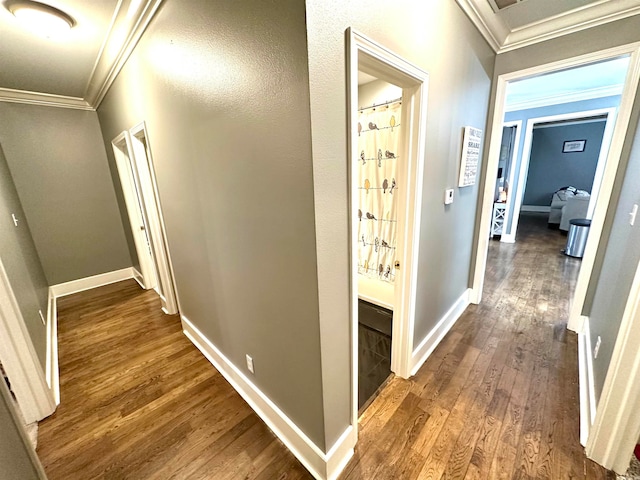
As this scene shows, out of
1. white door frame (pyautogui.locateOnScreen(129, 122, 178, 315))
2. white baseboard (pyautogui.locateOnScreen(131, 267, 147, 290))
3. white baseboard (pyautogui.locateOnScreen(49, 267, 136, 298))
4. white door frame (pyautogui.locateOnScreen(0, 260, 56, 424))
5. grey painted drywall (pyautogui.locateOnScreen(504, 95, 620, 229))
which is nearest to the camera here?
white door frame (pyautogui.locateOnScreen(0, 260, 56, 424))

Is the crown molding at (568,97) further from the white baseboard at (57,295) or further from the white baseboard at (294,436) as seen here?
the white baseboard at (57,295)

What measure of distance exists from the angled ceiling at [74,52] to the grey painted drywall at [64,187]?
283 mm

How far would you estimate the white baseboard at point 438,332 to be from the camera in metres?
1.95

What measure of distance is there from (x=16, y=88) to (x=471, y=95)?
15.2ft

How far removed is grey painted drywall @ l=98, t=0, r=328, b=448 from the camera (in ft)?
3.12

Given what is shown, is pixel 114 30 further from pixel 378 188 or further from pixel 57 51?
pixel 378 188

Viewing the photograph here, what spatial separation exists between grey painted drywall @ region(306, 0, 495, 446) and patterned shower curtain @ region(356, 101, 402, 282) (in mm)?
620

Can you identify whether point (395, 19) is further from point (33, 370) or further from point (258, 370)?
point (33, 370)

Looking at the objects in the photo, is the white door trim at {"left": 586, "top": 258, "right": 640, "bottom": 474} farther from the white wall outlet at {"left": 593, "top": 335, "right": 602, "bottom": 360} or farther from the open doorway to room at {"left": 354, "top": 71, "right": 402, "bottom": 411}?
the open doorway to room at {"left": 354, "top": 71, "right": 402, "bottom": 411}

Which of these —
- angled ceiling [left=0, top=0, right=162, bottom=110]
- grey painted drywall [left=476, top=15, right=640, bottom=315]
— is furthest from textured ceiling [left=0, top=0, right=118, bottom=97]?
grey painted drywall [left=476, top=15, right=640, bottom=315]

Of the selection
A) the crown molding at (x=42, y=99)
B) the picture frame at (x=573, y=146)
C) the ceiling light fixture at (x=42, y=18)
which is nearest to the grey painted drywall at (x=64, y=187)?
the crown molding at (x=42, y=99)

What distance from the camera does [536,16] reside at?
6.31ft

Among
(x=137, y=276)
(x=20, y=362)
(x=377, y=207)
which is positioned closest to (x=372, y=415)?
(x=377, y=207)

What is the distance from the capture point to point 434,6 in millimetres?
1389
